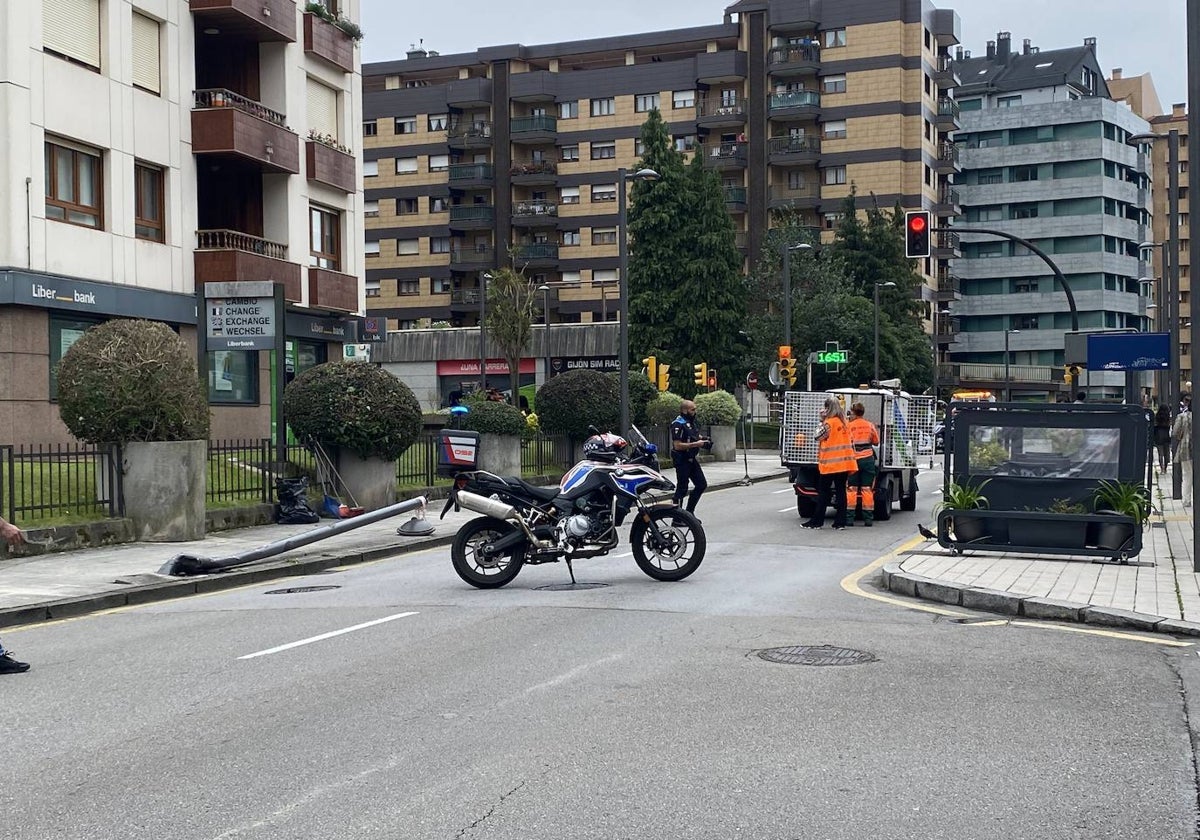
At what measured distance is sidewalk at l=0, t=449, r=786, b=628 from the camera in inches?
486

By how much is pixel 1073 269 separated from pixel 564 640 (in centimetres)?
9649

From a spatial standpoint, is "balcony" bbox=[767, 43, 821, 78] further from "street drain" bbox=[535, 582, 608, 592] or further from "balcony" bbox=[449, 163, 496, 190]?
"street drain" bbox=[535, 582, 608, 592]

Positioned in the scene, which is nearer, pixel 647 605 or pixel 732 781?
pixel 732 781

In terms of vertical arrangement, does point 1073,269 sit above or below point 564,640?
above

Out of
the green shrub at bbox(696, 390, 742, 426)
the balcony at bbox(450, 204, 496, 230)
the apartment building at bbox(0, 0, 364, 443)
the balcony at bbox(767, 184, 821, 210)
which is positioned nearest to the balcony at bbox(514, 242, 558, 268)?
the balcony at bbox(450, 204, 496, 230)

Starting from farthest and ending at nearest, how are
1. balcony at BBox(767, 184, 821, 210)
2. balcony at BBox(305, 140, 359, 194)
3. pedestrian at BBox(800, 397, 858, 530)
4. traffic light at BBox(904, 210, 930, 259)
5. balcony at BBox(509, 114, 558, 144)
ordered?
balcony at BBox(509, 114, 558, 144), balcony at BBox(767, 184, 821, 210), balcony at BBox(305, 140, 359, 194), traffic light at BBox(904, 210, 930, 259), pedestrian at BBox(800, 397, 858, 530)

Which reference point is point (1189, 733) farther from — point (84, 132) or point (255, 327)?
point (84, 132)

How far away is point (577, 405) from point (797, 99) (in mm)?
51214

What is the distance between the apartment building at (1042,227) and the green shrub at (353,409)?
78.7 m

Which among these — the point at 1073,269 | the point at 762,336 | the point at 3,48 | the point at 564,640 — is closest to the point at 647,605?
the point at 564,640

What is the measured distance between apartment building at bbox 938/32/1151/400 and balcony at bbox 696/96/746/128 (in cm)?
2468

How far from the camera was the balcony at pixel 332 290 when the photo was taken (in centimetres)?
3441

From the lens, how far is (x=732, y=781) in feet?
19.5

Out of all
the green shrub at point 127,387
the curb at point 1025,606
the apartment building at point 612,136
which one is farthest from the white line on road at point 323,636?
the apartment building at point 612,136
